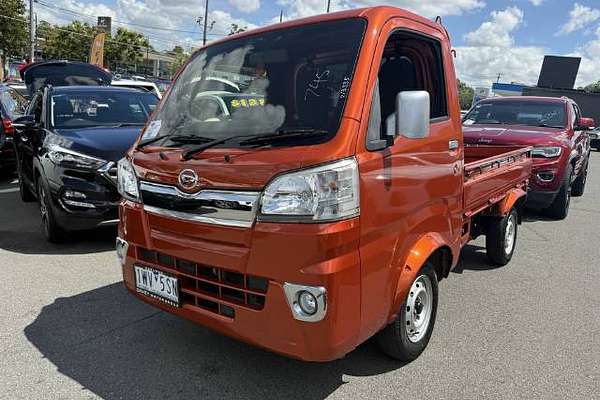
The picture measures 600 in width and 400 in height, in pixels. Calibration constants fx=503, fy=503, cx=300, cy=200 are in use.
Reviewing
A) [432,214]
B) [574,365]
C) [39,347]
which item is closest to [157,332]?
[39,347]

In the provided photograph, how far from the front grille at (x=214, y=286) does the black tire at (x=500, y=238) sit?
11.0ft

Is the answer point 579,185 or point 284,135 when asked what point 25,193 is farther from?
point 579,185

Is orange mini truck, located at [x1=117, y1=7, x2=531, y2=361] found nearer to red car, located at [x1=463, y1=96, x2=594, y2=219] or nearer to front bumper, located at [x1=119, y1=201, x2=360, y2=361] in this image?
front bumper, located at [x1=119, y1=201, x2=360, y2=361]

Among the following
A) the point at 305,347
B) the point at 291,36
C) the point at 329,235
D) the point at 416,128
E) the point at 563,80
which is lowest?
the point at 305,347

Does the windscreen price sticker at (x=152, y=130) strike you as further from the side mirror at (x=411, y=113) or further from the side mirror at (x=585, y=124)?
the side mirror at (x=585, y=124)

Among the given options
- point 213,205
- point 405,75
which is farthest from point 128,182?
point 405,75

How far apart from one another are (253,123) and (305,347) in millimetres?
1216

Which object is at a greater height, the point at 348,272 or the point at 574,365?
the point at 348,272

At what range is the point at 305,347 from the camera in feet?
7.76

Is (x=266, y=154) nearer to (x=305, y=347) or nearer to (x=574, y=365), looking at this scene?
(x=305, y=347)

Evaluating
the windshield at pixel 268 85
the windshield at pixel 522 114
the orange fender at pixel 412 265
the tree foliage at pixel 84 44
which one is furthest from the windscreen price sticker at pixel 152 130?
the tree foliage at pixel 84 44

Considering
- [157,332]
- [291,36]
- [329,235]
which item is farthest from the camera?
[157,332]

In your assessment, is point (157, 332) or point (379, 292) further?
point (157, 332)

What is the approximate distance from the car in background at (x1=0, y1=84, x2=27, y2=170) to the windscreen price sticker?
6.48 m
